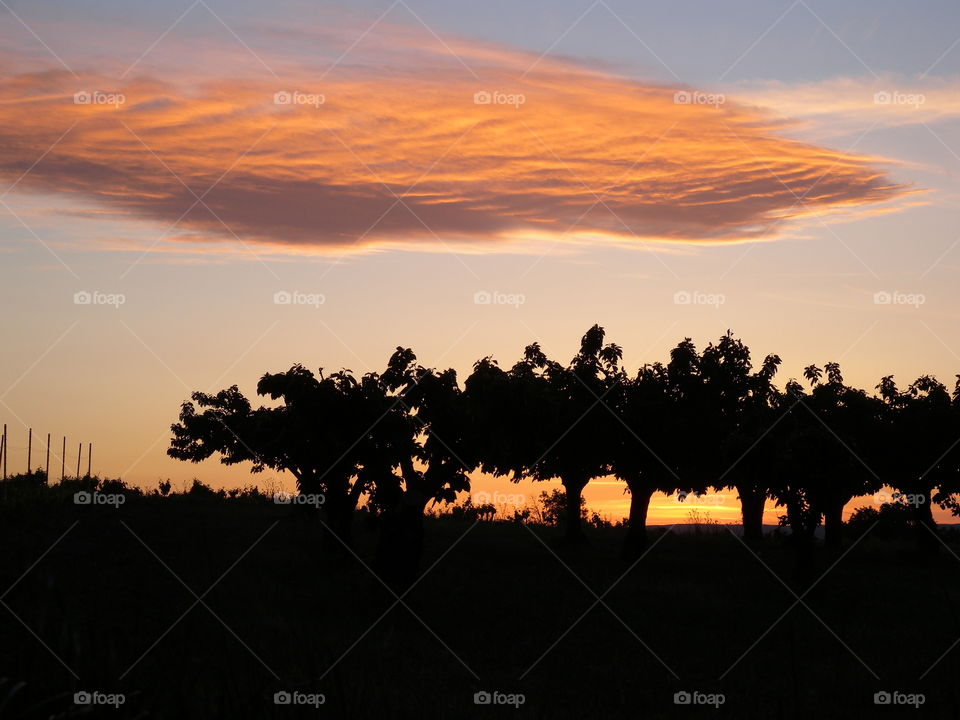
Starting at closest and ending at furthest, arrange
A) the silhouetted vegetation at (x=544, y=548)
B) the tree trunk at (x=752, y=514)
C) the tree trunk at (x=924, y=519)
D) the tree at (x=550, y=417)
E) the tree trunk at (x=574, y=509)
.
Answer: the silhouetted vegetation at (x=544, y=548) < the tree at (x=550, y=417) < the tree trunk at (x=924, y=519) < the tree trunk at (x=574, y=509) < the tree trunk at (x=752, y=514)

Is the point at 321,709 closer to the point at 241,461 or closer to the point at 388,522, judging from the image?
the point at 388,522

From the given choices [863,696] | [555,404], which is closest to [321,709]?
[863,696]

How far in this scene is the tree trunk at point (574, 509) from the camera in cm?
4816

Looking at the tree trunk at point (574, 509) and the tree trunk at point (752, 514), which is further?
the tree trunk at point (752, 514)

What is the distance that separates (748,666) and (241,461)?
37400 millimetres

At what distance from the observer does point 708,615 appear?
31.3m

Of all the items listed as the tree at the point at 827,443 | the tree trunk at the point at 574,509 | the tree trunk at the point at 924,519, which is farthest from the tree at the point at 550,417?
the tree trunk at the point at 924,519

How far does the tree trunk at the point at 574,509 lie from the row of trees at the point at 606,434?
80mm

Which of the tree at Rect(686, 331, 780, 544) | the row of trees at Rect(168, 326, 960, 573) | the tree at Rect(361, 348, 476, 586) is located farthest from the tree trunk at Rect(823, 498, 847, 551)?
the tree at Rect(361, 348, 476, 586)

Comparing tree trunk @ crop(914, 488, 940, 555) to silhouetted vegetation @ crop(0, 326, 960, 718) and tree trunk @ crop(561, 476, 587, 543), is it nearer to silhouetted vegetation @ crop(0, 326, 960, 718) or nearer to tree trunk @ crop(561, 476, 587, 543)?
silhouetted vegetation @ crop(0, 326, 960, 718)

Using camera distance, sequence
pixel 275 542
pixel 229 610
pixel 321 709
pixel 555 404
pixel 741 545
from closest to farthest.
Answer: pixel 321 709
pixel 229 610
pixel 555 404
pixel 275 542
pixel 741 545

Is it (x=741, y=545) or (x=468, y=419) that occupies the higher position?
(x=468, y=419)

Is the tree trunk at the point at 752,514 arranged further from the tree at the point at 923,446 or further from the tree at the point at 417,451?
the tree at the point at 417,451

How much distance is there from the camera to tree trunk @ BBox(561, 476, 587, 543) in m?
48.2
